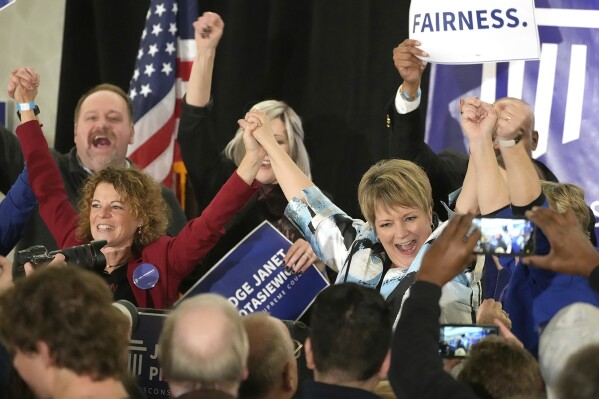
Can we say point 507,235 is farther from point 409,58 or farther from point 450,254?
point 409,58

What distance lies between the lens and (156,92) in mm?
5367

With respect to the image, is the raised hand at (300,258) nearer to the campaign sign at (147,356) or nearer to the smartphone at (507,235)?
the campaign sign at (147,356)

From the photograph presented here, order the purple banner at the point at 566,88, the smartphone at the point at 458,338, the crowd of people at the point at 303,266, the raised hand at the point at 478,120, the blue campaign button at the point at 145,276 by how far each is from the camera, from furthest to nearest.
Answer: the purple banner at the point at 566,88
the blue campaign button at the point at 145,276
the raised hand at the point at 478,120
the smartphone at the point at 458,338
the crowd of people at the point at 303,266

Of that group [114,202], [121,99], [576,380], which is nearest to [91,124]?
[121,99]

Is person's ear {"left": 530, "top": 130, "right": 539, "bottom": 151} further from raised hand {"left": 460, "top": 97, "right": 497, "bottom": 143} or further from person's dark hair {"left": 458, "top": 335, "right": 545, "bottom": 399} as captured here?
person's dark hair {"left": 458, "top": 335, "right": 545, "bottom": 399}

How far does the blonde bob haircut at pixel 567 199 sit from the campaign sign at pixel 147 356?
1310 millimetres

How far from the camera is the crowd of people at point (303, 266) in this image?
2176mm

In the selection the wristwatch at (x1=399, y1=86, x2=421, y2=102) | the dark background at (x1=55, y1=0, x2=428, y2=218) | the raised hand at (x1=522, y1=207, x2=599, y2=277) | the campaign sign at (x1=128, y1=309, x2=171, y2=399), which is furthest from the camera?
the dark background at (x1=55, y1=0, x2=428, y2=218)

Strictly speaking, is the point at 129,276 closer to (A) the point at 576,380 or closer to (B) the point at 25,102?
(B) the point at 25,102

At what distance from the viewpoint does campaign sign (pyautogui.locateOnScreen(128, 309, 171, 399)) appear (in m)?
3.31

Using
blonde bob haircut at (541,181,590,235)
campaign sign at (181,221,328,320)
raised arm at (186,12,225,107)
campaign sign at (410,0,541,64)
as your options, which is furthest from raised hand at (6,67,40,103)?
blonde bob haircut at (541,181,590,235)

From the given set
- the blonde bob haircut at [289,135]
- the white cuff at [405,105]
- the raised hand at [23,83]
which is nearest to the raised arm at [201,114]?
the blonde bob haircut at [289,135]

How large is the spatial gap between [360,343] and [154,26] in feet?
11.3

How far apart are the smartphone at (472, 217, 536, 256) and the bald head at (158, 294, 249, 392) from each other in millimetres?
604
